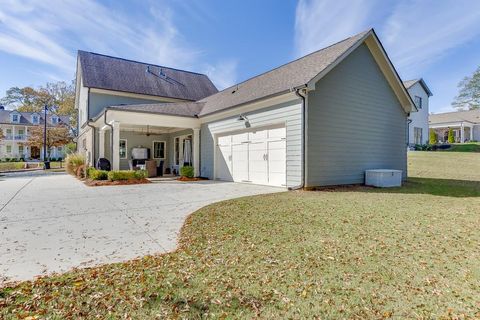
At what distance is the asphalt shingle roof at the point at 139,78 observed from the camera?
17828 mm

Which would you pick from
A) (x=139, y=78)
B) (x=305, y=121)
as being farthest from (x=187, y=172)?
(x=139, y=78)

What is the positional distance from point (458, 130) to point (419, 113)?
14484 mm

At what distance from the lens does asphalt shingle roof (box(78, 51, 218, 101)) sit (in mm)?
17828

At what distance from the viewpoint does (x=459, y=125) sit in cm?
3319

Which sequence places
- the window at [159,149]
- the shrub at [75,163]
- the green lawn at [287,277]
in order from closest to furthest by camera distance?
the green lawn at [287,277] → the shrub at [75,163] → the window at [159,149]

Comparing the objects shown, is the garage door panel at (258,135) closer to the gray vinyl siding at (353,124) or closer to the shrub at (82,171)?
the gray vinyl siding at (353,124)

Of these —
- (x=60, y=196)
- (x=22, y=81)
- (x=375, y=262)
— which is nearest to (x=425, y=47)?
(x=375, y=262)


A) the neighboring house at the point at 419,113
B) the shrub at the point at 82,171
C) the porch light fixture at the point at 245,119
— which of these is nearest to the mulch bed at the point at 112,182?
the shrub at the point at 82,171

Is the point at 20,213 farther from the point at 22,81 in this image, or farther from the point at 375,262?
the point at 22,81

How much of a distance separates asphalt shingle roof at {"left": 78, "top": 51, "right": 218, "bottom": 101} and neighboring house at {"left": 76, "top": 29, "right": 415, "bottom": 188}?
383 centimetres

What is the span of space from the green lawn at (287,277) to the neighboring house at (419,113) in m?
24.6

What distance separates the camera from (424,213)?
5777 mm

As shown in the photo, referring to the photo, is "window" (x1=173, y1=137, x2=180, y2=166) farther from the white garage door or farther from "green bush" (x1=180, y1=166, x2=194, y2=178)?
the white garage door

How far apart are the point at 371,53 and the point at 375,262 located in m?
11.0
